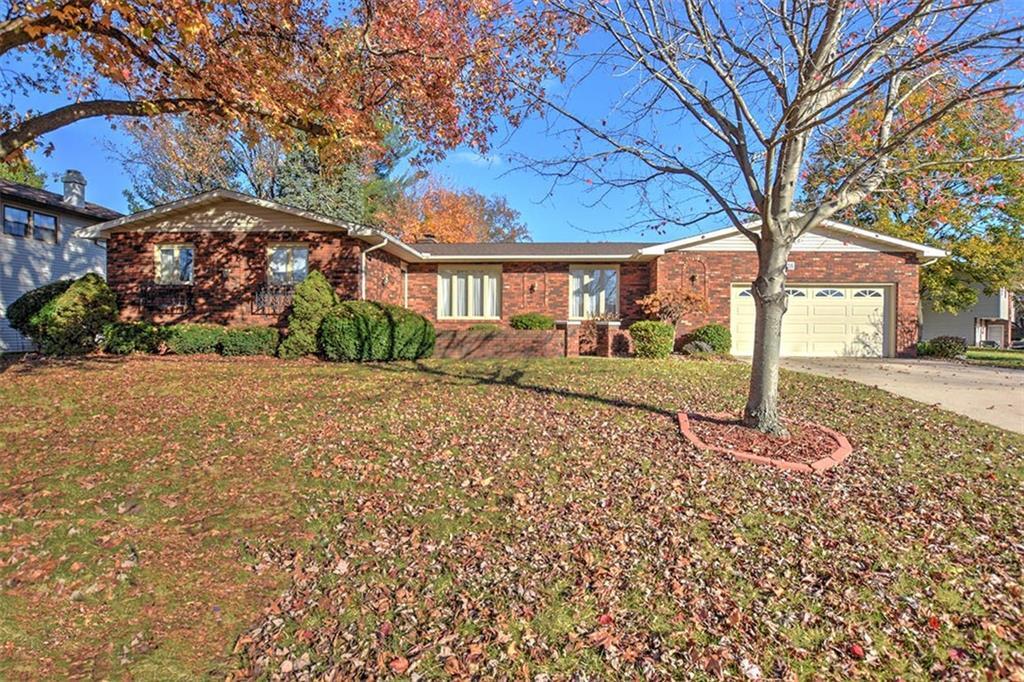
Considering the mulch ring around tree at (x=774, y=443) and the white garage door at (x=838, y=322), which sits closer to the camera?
the mulch ring around tree at (x=774, y=443)

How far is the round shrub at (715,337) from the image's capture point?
47.6 ft

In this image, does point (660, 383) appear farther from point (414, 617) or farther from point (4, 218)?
point (4, 218)

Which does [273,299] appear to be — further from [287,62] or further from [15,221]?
[15,221]

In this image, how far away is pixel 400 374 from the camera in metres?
9.60

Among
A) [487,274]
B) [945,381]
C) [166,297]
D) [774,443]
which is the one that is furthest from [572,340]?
[166,297]

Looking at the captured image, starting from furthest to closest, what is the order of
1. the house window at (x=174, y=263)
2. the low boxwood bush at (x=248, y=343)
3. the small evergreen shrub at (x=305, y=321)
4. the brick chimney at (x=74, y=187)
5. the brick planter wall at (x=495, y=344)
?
the brick chimney at (x=74, y=187) < the house window at (x=174, y=263) < the brick planter wall at (x=495, y=344) < the low boxwood bush at (x=248, y=343) < the small evergreen shrub at (x=305, y=321)

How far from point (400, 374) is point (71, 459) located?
4955mm

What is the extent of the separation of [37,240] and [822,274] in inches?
907

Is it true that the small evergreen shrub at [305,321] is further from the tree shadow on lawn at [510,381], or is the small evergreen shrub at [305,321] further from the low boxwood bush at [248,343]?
the tree shadow on lawn at [510,381]

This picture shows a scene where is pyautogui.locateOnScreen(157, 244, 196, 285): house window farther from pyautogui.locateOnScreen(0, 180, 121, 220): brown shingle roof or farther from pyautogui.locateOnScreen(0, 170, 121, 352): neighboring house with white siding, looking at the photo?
pyautogui.locateOnScreen(0, 180, 121, 220): brown shingle roof

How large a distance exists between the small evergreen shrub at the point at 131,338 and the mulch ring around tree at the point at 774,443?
37.0 feet

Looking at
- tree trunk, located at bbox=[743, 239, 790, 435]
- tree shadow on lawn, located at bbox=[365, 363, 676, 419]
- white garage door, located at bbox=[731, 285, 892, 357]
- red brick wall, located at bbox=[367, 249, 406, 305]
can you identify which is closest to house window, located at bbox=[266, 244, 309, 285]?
red brick wall, located at bbox=[367, 249, 406, 305]

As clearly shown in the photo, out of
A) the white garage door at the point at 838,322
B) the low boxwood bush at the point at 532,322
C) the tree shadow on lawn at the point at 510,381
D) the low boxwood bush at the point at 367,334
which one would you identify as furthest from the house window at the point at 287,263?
the white garage door at the point at 838,322

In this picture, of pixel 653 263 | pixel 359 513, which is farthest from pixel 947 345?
pixel 359 513
